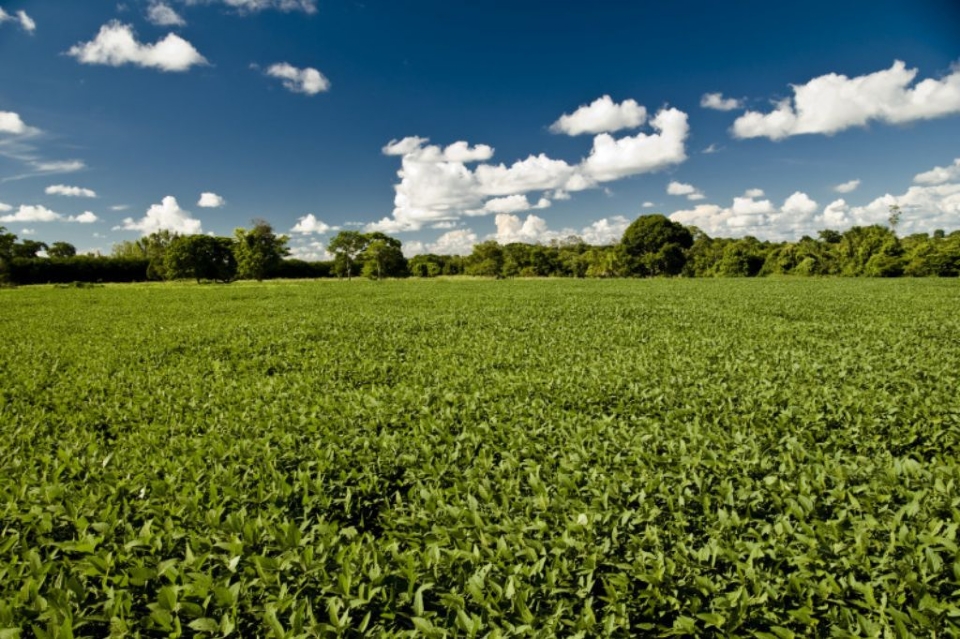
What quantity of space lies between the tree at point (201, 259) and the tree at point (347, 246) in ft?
71.8

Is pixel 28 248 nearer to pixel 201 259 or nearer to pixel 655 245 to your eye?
pixel 201 259

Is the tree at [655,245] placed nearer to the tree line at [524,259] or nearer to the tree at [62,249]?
the tree line at [524,259]

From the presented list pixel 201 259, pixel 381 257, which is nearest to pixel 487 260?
pixel 381 257

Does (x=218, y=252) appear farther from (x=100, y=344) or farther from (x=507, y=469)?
(x=507, y=469)

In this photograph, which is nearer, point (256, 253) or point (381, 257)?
point (256, 253)

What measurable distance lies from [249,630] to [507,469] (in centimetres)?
253

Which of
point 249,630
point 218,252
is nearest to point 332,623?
point 249,630

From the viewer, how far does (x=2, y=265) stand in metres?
67.2

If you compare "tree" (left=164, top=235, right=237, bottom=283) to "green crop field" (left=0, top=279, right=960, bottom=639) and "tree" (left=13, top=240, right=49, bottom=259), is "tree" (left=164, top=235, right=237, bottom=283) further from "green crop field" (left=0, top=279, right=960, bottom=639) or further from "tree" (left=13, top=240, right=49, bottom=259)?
"green crop field" (left=0, top=279, right=960, bottom=639)

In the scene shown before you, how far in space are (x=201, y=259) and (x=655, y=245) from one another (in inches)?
3431

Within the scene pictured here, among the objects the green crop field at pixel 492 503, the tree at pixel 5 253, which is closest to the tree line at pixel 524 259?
the tree at pixel 5 253

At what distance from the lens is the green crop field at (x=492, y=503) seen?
266 centimetres

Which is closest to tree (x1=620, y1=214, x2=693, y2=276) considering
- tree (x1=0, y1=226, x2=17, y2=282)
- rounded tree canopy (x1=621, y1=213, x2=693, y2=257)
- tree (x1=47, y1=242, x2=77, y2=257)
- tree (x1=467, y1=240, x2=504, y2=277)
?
rounded tree canopy (x1=621, y1=213, x2=693, y2=257)

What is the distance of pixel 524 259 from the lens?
113m
